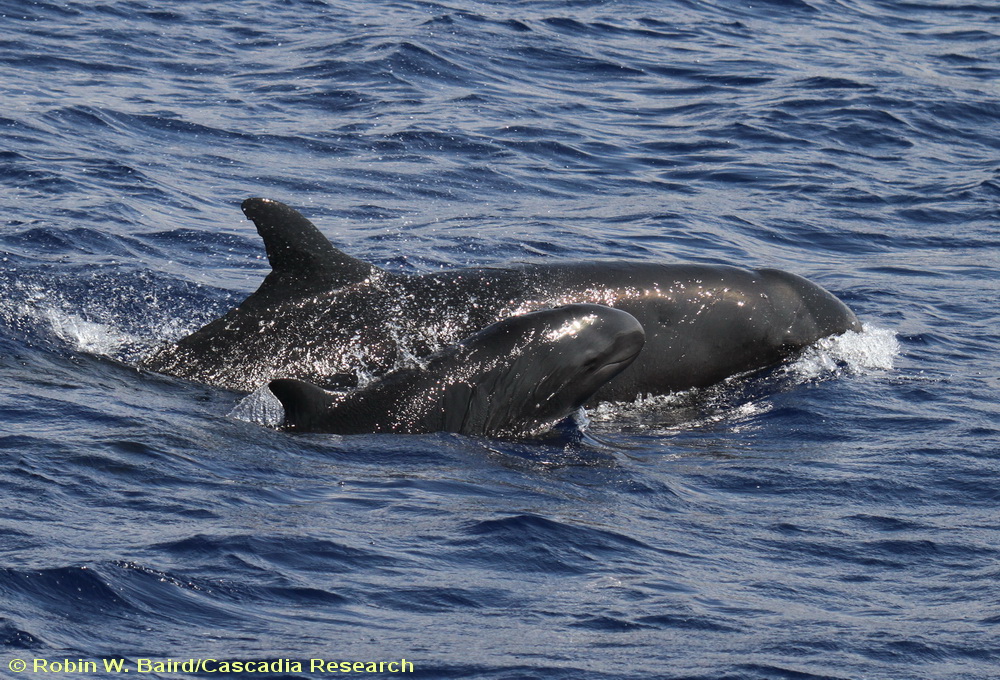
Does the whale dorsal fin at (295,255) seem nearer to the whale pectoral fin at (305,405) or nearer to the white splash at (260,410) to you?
the white splash at (260,410)

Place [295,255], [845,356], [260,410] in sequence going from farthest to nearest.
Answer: [845,356]
[295,255]
[260,410]

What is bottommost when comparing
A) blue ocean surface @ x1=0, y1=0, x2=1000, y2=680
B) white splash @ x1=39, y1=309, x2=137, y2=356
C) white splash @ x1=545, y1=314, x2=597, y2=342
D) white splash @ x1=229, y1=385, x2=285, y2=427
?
white splash @ x1=39, y1=309, x2=137, y2=356

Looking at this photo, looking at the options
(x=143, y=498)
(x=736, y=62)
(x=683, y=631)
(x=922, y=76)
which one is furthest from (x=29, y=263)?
(x=922, y=76)

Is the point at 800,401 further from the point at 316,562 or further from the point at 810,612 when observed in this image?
the point at 316,562

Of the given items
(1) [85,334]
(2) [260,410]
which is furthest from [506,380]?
(1) [85,334]

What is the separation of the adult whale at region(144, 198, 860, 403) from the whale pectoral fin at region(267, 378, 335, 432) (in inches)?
52.4

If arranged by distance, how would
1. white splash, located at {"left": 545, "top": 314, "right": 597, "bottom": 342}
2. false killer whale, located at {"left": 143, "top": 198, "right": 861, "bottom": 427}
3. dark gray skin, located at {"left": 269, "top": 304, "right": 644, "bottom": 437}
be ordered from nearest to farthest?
dark gray skin, located at {"left": 269, "top": 304, "right": 644, "bottom": 437}
white splash, located at {"left": 545, "top": 314, "right": 597, "bottom": 342}
false killer whale, located at {"left": 143, "top": 198, "right": 861, "bottom": 427}

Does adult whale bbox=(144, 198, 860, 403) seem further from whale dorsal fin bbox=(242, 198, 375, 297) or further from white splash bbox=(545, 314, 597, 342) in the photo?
white splash bbox=(545, 314, 597, 342)

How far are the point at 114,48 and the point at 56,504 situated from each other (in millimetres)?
18921

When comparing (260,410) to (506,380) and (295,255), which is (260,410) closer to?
(295,255)

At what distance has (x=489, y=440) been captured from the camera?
11.3 metres

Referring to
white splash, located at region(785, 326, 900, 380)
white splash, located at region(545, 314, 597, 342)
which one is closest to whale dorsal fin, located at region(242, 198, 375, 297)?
white splash, located at region(545, 314, 597, 342)

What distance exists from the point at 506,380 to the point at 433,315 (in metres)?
Answer: 1.64

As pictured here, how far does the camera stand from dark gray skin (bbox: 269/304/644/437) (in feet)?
36.9
